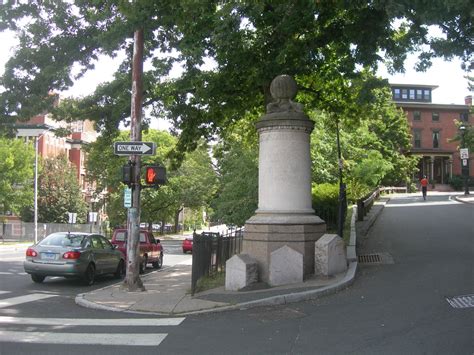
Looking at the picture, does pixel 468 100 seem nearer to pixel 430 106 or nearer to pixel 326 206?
pixel 430 106

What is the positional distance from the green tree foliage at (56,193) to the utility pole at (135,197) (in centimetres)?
4687

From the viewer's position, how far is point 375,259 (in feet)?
42.0

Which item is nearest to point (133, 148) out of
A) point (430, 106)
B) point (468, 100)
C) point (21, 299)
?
point (21, 299)

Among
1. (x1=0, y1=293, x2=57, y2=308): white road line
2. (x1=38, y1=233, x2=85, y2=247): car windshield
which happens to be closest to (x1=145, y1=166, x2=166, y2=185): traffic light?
(x1=0, y1=293, x2=57, y2=308): white road line

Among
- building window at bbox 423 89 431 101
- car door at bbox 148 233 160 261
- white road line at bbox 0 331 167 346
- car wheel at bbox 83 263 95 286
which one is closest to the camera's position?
white road line at bbox 0 331 167 346

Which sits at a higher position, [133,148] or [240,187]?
[133,148]

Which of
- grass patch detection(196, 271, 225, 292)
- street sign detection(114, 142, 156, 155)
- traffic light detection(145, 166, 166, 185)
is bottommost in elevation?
grass patch detection(196, 271, 225, 292)

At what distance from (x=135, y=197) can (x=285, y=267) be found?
165 inches

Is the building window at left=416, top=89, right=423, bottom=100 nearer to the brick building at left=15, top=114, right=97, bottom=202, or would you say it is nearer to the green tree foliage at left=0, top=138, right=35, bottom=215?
the brick building at left=15, top=114, right=97, bottom=202

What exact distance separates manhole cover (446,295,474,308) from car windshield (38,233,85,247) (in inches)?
412

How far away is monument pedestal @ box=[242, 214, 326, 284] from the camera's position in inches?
431

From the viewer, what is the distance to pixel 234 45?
1195 cm

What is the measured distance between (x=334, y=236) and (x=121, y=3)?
7.12m

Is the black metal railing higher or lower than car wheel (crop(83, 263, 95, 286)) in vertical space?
higher
